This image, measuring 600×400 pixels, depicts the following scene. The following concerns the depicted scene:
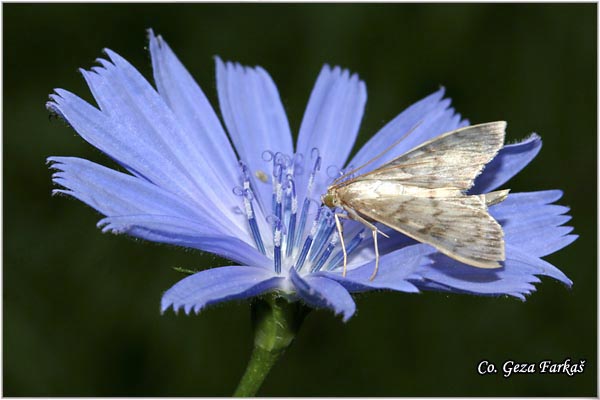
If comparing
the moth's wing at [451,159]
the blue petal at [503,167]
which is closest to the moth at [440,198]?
the moth's wing at [451,159]

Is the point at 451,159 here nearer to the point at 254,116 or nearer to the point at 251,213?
the point at 251,213

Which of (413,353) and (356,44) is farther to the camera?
(356,44)

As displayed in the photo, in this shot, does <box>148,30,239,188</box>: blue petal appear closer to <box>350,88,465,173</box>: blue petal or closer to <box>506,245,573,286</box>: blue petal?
<box>350,88,465,173</box>: blue petal

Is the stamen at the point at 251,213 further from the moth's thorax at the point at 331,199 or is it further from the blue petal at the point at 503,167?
the blue petal at the point at 503,167

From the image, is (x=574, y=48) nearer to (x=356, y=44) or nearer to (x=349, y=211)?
(x=356, y=44)

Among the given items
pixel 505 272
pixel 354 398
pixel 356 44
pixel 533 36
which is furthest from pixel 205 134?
pixel 533 36
